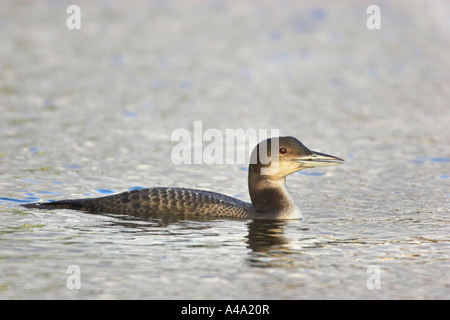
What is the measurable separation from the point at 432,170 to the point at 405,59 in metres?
7.61

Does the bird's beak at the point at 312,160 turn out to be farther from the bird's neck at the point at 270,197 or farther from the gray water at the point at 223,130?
the gray water at the point at 223,130

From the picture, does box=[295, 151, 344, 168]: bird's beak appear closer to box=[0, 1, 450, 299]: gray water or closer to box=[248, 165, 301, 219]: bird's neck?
box=[248, 165, 301, 219]: bird's neck

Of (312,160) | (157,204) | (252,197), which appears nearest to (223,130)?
(252,197)

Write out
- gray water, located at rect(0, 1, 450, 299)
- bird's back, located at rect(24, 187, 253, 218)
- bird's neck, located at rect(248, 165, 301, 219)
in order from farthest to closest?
bird's neck, located at rect(248, 165, 301, 219)
bird's back, located at rect(24, 187, 253, 218)
gray water, located at rect(0, 1, 450, 299)

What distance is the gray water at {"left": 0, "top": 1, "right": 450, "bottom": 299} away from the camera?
668 cm

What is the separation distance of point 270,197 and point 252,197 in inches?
7.6

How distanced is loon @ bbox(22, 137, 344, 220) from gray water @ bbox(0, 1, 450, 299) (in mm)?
177

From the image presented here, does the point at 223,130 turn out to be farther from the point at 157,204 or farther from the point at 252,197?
the point at 157,204

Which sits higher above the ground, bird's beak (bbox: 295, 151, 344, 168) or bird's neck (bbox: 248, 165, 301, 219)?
bird's beak (bbox: 295, 151, 344, 168)

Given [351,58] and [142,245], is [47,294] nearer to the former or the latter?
[142,245]

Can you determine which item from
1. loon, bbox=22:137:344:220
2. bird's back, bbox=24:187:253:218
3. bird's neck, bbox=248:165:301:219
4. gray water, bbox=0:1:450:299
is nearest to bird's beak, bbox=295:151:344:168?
loon, bbox=22:137:344:220

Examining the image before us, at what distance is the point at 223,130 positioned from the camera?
1281 cm

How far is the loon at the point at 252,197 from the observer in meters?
8.30

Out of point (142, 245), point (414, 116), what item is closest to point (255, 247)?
point (142, 245)
